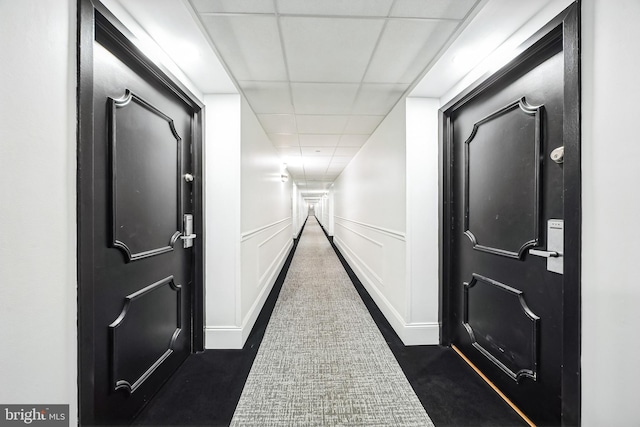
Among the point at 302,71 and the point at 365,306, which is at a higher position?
the point at 302,71

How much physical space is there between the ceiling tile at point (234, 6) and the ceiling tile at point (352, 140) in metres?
2.43

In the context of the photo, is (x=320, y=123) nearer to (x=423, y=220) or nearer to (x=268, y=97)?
(x=268, y=97)

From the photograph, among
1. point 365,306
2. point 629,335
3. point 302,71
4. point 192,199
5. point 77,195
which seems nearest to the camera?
point 629,335

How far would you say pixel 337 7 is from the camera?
1.32 meters

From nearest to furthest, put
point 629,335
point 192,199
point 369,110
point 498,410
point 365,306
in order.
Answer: point 629,335 < point 498,410 < point 192,199 < point 369,110 < point 365,306

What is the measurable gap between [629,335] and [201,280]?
246 cm

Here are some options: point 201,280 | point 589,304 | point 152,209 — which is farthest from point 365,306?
point 152,209

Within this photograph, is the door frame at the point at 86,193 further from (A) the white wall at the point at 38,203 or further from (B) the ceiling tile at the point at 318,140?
(B) the ceiling tile at the point at 318,140

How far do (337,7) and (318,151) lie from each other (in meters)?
3.31

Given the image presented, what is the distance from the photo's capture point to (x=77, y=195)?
38.9 inches

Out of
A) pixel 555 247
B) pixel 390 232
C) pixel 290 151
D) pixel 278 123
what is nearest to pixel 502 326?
pixel 555 247

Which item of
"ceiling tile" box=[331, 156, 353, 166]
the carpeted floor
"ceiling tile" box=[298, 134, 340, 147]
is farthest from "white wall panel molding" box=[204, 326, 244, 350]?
"ceiling tile" box=[331, 156, 353, 166]

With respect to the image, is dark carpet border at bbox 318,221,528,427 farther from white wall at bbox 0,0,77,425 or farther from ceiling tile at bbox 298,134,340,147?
ceiling tile at bbox 298,134,340,147

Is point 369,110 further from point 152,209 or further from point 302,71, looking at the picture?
point 152,209
